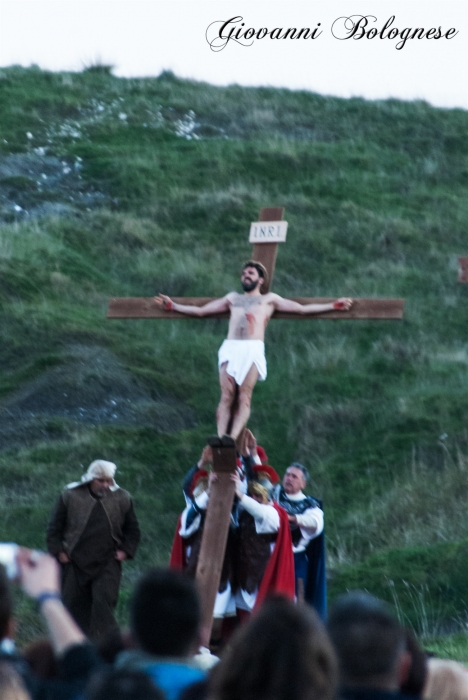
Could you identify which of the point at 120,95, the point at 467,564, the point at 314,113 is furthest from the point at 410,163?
the point at 467,564

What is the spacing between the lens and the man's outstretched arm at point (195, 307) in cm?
991

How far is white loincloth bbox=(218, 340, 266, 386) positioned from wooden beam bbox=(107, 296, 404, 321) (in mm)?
329

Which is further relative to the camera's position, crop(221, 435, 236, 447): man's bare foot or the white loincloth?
the white loincloth

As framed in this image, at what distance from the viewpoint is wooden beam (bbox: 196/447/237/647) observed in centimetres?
880

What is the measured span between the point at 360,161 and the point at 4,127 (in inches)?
297

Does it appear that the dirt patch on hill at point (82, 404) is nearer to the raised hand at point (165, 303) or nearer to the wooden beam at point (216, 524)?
the raised hand at point (165, 303)

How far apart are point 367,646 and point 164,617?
59 cm

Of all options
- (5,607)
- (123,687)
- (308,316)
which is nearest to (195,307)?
(308,316)

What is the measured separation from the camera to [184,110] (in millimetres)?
29641

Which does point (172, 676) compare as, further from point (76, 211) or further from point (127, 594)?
point (76, 211)

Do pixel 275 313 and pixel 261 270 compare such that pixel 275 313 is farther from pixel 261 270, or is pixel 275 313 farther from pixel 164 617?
pixel 164 617

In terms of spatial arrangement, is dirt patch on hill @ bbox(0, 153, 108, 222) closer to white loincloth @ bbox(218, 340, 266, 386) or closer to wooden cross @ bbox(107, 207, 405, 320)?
wooden cross @ bbox(107, 207, 405, 320)

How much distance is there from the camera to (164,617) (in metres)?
3.65

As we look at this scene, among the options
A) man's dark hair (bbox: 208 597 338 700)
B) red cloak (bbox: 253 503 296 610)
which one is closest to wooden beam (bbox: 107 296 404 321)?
red cloak (bbox: 253 503 296 610)
